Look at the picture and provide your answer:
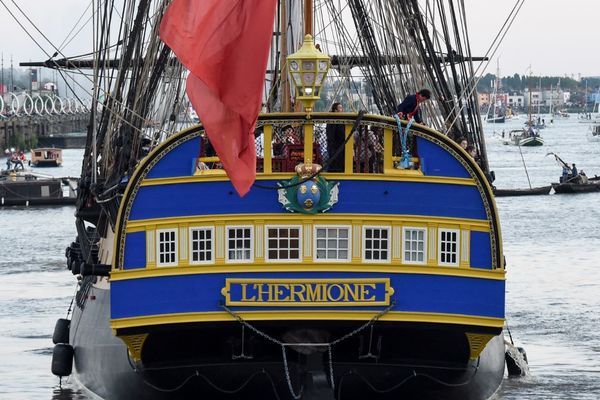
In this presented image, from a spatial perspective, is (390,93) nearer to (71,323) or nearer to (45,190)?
(71,323)

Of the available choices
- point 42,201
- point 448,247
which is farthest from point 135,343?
point 42,201

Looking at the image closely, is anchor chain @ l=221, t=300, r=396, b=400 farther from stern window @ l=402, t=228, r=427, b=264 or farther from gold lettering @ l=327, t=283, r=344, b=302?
stern window @ l=402, t=228, r=427, b=264

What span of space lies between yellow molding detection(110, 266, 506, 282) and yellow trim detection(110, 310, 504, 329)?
55 centimetres

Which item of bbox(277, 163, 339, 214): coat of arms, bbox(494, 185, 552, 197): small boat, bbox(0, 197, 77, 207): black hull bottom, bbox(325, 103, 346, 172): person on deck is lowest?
bbox(0, 197, 77, 207): black hull bottom

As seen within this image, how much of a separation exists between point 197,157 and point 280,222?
1449 mm

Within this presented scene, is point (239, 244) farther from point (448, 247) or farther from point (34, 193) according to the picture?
point (34, 193)

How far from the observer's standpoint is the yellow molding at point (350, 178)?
24.9m

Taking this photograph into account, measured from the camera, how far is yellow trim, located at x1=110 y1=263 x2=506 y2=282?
24.9 metres

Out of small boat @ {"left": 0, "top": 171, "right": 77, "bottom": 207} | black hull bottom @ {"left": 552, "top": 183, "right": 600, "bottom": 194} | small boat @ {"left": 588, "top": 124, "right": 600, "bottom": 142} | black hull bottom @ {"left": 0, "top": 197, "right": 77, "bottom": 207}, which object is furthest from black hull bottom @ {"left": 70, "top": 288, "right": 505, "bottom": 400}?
small boat @ {"left": 588, "top": 124, "right": 600, "bottom": 142}

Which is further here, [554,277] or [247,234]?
[554,277]

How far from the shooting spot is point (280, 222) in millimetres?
25000

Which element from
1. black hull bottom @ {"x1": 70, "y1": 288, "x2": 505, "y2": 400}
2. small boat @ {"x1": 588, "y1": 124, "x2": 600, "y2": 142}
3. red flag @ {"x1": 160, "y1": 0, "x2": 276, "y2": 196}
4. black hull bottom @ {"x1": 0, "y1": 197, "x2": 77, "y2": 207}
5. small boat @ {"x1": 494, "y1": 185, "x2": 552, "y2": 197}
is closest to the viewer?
red flag @ {"x1": 160, "y1": 0, "x2": 276, "y2": 196}

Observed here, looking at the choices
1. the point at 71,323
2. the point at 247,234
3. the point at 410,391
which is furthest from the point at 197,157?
the point at 71,323

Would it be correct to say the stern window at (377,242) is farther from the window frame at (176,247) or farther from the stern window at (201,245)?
the window frame at (176,247)
